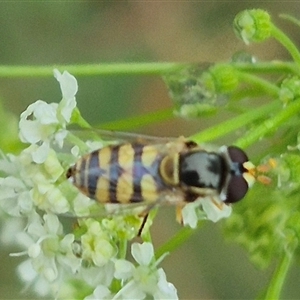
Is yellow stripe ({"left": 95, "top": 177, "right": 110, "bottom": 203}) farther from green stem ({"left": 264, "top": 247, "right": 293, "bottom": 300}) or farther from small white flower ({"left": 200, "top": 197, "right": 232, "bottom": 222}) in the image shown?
green stem ({"left": 264, "top": 247, "right": 293, "bottom": 300})

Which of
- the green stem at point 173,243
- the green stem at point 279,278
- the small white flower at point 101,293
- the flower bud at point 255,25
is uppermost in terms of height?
the flower bud at point 255,25

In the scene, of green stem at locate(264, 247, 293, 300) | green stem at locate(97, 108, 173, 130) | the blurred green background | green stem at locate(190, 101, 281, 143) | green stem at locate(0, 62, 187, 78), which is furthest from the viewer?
the blurred green background

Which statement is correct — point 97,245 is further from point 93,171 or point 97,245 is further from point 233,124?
point 233,124

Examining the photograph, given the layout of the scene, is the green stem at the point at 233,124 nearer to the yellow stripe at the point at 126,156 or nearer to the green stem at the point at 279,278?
the yellow stripe at the point at 126,156

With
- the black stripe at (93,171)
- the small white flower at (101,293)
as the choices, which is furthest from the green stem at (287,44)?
the small white flower at (101,293)

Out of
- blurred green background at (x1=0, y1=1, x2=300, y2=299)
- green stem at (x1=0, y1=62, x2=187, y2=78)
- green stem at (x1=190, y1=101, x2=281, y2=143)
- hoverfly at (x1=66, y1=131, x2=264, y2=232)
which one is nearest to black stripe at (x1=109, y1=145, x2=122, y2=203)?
hoverfly at (x1=66, y1=131, x2=264, y2=232)
